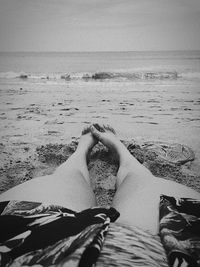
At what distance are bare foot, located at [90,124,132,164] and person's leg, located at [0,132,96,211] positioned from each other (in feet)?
0.90

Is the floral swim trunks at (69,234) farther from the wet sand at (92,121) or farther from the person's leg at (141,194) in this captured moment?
the wet sand at (92,121)

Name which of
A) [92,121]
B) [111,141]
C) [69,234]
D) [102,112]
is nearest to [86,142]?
[111,141]

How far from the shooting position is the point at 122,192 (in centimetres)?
90

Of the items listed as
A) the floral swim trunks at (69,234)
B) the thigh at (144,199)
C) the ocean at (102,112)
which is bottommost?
the thigh at (144,199)

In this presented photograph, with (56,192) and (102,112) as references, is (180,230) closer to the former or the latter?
(56,192)

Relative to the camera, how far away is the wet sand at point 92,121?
1.43 meters

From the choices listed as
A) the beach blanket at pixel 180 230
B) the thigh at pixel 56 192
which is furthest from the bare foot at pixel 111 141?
the beach blanket at pixel 180 230

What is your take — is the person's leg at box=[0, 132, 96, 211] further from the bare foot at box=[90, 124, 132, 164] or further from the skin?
the bare foot at box=[90, 124, 132, 164]

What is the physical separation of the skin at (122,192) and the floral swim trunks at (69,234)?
0.21ft

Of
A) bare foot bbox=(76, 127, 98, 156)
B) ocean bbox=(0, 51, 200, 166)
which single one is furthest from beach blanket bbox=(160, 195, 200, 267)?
ocean bbox=(0, 51, 200, 166)

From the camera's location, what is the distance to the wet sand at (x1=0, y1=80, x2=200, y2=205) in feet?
4.69

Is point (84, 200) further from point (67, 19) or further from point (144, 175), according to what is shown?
point (67, 19)

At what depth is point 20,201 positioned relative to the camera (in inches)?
26.2

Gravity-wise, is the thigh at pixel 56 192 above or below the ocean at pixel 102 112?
below
